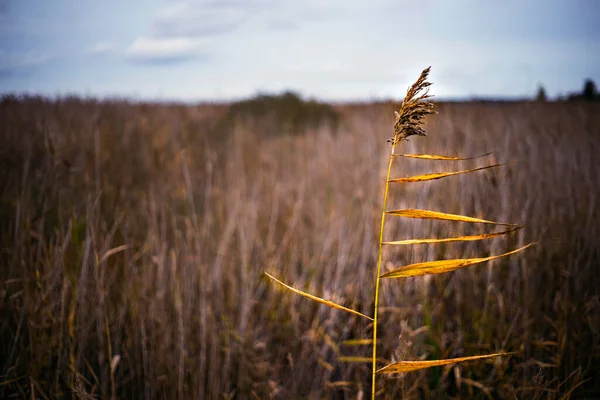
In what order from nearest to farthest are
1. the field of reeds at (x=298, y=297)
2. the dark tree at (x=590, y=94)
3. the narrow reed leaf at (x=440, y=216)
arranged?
the narrow reed leaf at (x=440, y=216)
the field of reeds at (x=298, y=297)
the dark tree at (x=590, y=94)

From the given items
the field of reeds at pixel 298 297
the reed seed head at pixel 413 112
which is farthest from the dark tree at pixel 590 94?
the reed seed head at pixel 413 112

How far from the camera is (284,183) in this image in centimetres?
473

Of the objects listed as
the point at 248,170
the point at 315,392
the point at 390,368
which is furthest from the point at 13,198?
the point at 248,170

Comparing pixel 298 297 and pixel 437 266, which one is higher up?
pixel 437 266

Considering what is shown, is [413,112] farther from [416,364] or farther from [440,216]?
[416,364]

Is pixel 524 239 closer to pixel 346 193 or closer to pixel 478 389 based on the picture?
pixel 478 389

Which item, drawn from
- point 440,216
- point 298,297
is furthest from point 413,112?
point 298,297

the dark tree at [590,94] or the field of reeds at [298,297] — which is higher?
the dark tree at [590,94]

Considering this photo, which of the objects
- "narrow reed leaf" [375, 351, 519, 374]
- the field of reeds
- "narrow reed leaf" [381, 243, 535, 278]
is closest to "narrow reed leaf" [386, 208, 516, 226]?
"narrow reed leaf" [381, 243, 535, 278]

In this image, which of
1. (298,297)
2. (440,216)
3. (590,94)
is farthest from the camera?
(590,94)

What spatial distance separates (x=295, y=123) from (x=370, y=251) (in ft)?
32.8

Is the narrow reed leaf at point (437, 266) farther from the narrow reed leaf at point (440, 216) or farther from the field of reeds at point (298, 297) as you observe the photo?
the field of reeds at point (298, 297)

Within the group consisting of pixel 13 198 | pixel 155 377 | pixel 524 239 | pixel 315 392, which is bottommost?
pixel 315 392

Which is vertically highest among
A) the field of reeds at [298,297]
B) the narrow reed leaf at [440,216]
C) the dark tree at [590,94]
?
the dark tree at [590,94]
